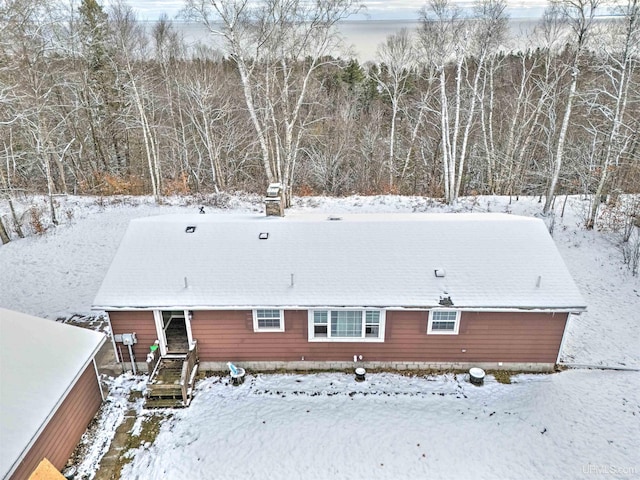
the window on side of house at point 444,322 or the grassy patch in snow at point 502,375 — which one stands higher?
the window on side of house at point 444,322

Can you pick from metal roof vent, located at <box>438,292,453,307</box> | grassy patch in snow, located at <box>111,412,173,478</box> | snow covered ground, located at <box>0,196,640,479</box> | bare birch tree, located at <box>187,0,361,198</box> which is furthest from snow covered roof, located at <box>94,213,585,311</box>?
bare birch tree, located at <box>187,0,361,198</box>

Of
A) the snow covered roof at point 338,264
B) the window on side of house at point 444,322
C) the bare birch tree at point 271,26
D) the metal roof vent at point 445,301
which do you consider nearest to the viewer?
the metal roof vent at point 445,301

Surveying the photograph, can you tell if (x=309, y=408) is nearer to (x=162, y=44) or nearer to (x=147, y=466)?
(x=147, y=466)

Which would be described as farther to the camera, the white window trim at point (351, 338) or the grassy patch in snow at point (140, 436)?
the white window trim at point (351, 338)

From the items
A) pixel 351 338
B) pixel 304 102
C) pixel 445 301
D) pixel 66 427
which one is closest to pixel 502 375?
pixel 445 301

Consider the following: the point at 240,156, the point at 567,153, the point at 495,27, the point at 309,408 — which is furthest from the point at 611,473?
the point at 240,156

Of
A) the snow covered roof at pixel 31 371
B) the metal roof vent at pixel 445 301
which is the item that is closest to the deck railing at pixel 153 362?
the snow covered roof at pixel 31 371

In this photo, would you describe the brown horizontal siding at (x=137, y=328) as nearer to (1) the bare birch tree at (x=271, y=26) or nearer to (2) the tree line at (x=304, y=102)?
(2) the tree line at (x=304, y=102)
